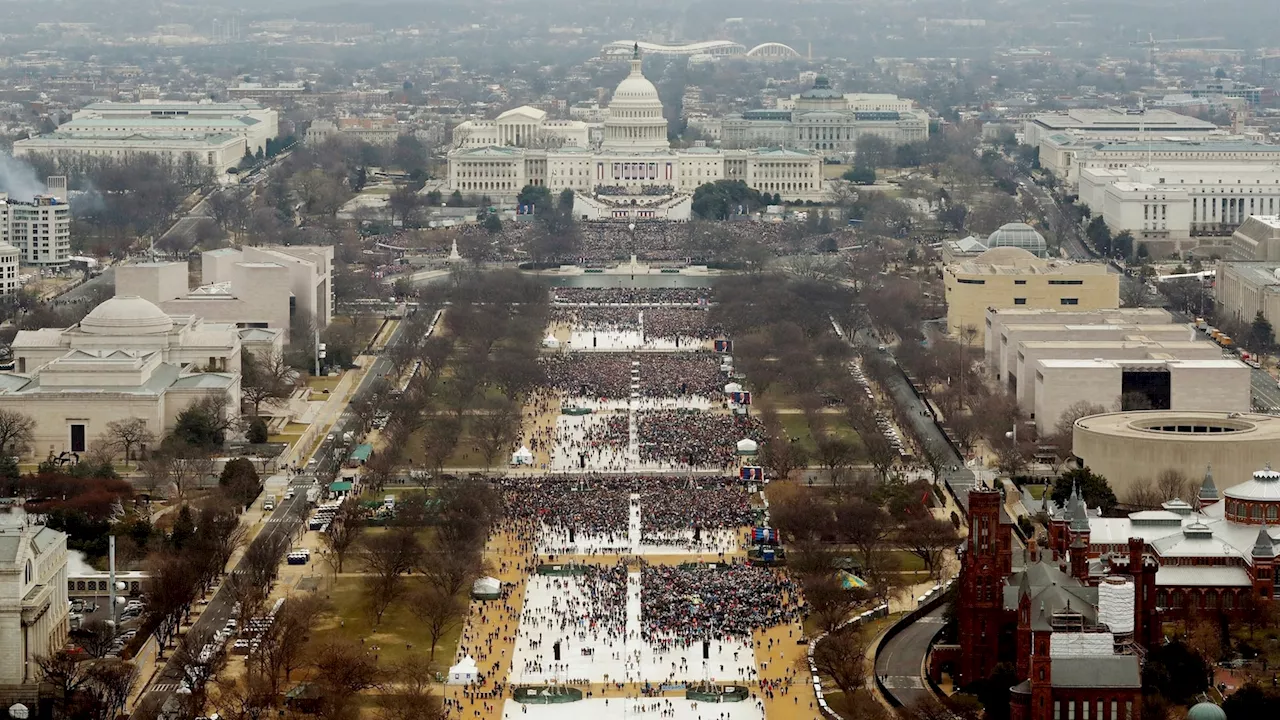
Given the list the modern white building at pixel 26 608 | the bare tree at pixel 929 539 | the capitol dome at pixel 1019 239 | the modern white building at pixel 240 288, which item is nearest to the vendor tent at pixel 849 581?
the bare tree at pixel 929 539

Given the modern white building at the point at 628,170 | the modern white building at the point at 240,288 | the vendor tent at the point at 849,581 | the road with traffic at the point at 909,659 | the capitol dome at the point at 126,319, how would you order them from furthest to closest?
the modern white building at the point at 628,170
the modern white building at the point at 240,288
the capitol dome at the point at 126,319
the vendor tent at the point at 849,581
the road with traffic at the point at 909,659

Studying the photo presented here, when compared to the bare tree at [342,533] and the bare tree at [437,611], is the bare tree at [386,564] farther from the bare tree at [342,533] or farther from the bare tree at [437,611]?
the bare tree at [437,611]

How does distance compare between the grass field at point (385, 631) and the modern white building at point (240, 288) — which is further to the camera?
the modern white building at point (240, 288)

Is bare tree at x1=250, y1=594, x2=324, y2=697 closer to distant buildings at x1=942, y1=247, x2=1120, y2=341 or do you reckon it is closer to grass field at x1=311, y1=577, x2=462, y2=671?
grass field at x1=311, y1=577, x2=462, y2=671

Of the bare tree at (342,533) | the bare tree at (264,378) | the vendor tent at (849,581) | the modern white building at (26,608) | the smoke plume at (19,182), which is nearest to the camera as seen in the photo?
the modern white building at (26,608)

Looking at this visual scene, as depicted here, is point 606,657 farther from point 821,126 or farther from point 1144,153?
point 821,126

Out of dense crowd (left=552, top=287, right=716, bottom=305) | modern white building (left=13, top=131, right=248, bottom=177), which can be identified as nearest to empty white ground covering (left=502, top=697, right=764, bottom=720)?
dense crowd (left=552, top=287, right=716, bottom=305)

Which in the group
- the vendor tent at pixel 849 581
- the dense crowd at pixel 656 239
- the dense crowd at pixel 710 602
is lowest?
the dense crowd at pixel 656 239
